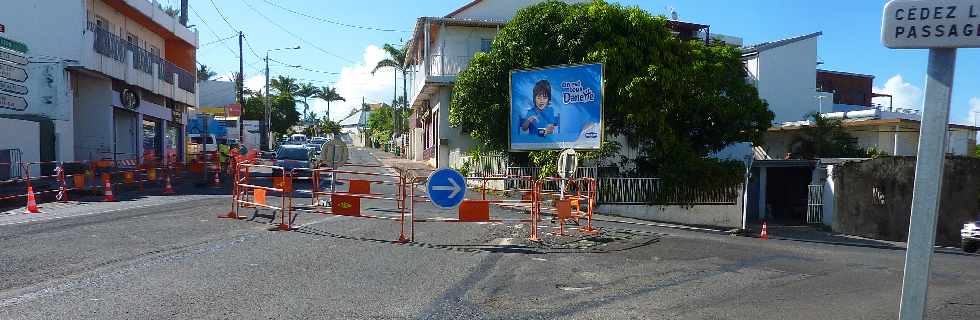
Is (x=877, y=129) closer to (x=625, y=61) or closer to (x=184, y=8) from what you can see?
(x=625, y=61)

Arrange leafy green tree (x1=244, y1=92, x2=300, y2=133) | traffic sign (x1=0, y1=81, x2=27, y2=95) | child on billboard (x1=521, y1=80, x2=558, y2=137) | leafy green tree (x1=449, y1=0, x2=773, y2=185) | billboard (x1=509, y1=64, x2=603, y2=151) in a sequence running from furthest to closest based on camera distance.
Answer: leafy green tree (x1=244, y1=92, x2=300, y2=133) < traffic sign (x1=0, y1=81, x2=27, y2=95) < leafy green tree (x1=449, y1=0, x2=773, y2=185) < child on billboard (x1=521, y1=80, x2=558, y2=137) < billboard (x1=509, y1=64, x2=603, y2=151)

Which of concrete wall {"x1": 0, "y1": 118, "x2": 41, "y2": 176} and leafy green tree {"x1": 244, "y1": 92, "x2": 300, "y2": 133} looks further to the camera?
leafy green tree {"x1": 244, "y1": 92, "x2": 300, "y2": 133}

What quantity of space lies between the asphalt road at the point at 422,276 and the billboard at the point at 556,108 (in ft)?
19.3

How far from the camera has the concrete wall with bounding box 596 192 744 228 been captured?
2030cm


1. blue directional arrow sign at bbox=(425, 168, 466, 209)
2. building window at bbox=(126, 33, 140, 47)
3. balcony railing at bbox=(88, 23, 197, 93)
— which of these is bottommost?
blue directional arrow sign at bbox=(425, 168, 466, 209)

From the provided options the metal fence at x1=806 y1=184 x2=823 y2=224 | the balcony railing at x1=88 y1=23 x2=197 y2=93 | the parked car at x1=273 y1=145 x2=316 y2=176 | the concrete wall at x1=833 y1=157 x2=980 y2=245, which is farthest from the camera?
the parked car at x1=273 y1=145 x2=316 y2=176

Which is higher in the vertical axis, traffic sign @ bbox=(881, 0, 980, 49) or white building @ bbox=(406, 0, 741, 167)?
white building @ bbox=(406, 0, 741, 167)

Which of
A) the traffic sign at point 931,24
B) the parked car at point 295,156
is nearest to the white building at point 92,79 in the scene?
the parked car at point 295,156

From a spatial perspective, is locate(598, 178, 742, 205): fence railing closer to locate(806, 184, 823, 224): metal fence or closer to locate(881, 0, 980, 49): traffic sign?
locate(806, 184, 823, 224): metal fence

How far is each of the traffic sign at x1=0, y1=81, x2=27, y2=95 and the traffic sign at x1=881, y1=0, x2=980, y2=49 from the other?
76.2ft

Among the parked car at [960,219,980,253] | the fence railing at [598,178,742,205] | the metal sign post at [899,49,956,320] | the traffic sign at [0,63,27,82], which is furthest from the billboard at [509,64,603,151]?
the metal sign post at [899,49,956,320]

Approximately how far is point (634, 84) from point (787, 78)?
2412cm

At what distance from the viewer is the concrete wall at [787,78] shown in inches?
1528

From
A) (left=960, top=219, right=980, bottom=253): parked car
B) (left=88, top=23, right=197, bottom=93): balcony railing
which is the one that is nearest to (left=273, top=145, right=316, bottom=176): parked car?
(left=88, top=23, right=197, bottom=93): balcony railing
